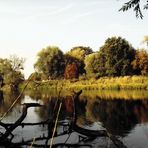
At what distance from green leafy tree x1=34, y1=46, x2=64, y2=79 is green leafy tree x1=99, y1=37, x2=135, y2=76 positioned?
2344cm

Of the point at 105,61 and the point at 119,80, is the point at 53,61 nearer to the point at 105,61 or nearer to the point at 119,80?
the point at 105,61

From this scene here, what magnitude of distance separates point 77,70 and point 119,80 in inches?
1319

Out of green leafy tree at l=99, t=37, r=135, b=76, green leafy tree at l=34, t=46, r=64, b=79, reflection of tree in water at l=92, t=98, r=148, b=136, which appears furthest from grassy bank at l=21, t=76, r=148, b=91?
reflection of tree in water at l=92, t=98, r=148, b=136

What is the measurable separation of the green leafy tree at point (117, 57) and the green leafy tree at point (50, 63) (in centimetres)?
2344

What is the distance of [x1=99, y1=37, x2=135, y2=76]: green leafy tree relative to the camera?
86.9 m

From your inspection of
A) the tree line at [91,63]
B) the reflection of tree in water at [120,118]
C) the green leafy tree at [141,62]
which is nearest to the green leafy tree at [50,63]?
the tree line at [91,63]

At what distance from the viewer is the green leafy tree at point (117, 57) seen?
86875mm

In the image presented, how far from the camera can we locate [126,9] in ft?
36.7

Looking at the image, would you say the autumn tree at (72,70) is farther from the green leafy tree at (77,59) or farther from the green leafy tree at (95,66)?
the green leafy tree at (95,66)

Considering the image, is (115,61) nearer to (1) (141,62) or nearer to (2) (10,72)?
(1) (141,62)

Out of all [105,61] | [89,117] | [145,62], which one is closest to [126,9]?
[89,117]

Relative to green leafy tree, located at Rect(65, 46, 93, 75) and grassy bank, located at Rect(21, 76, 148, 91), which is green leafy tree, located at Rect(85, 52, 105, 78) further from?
green leafy tree, located at Rect(65, 46, 93, 75)

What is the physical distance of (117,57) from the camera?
291ft

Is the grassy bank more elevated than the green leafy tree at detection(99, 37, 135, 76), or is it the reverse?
the green leafy tree at detection(99, 37, 135, 76)
